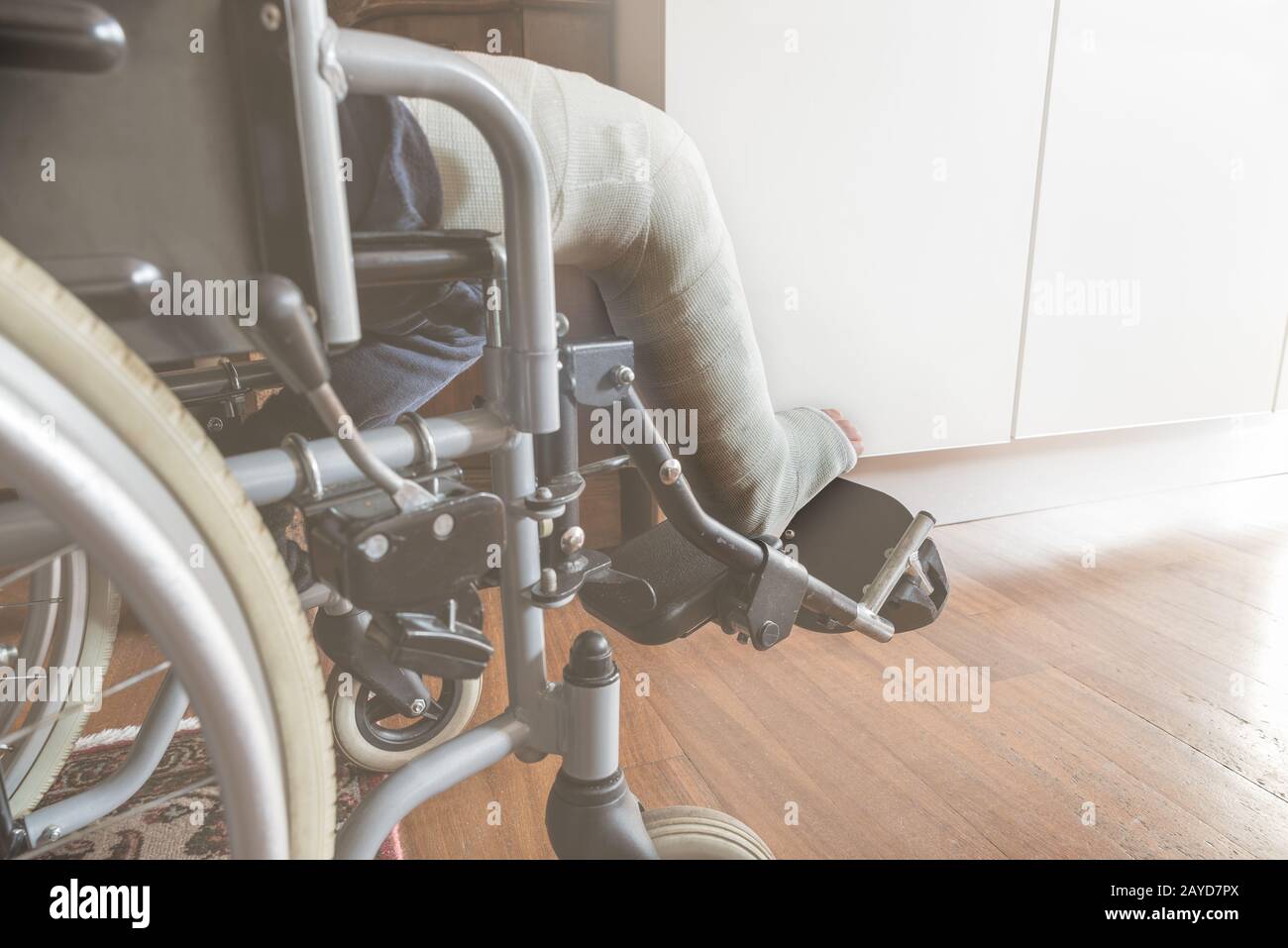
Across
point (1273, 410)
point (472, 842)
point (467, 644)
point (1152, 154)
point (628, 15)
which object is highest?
point (628, 15)

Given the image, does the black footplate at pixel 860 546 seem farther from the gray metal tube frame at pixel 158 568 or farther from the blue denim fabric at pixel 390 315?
the gray metal tube frame at pixel 158 568

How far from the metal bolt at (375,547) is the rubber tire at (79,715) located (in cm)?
42

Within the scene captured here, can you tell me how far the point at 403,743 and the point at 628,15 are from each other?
39.4 inches

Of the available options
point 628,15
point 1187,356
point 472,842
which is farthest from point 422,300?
point 1187,356

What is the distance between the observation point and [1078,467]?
1674 mm

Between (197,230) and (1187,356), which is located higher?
(197,230)

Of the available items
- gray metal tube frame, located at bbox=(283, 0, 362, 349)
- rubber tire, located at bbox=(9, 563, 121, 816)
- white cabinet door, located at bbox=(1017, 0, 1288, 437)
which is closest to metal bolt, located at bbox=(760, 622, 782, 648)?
gray metal tube frame, located at bbox=(283, 0, 362, 349)

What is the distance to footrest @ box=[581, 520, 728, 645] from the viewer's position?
1.99 ft

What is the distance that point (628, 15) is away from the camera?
1157 mm

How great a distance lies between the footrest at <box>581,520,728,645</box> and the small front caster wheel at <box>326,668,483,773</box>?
0.24 m

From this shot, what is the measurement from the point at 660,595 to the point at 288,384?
1.06 feet

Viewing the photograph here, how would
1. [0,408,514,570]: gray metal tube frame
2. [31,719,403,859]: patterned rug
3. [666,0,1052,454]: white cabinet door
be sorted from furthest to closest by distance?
[666,0,1052,454]: white cabinet door
[31,719,403,859]: patterned rug
[0,408,514,570]: gray metal tube frame

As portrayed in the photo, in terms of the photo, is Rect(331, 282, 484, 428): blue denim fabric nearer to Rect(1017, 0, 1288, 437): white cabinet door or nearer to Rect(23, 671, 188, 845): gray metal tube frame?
Rect(23, 671, 188, 845): gray metal tube frame
